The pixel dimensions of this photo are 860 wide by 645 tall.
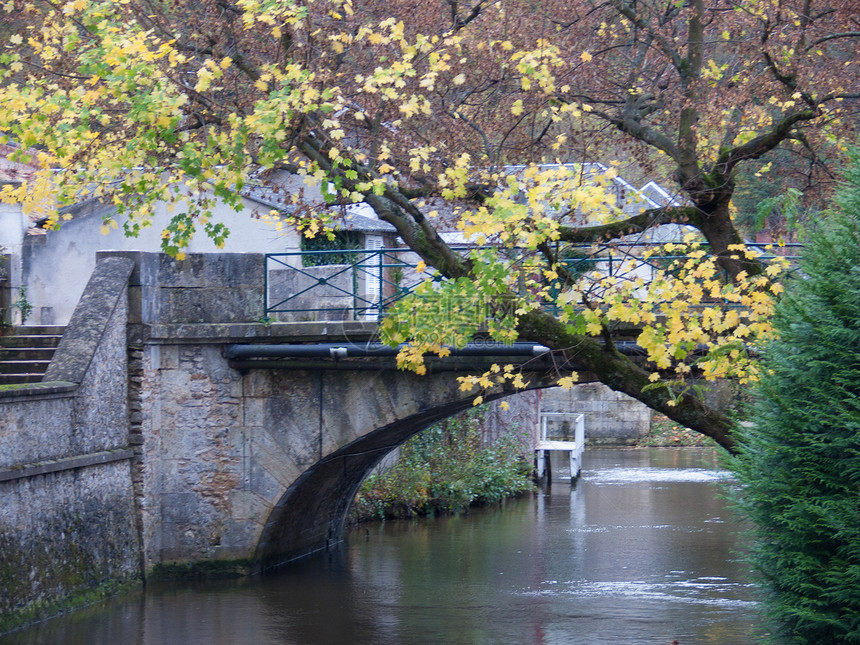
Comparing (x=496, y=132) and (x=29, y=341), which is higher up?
(x=496, y=132)

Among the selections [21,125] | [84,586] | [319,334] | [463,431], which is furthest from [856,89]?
[463,431]

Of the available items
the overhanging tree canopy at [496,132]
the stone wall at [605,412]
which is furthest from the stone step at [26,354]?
the stone wall at [605,412]

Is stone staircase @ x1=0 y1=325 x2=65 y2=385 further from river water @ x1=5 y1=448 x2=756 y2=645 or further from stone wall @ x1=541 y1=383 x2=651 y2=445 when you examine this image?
stone wall @ x1=541 y1=383 x2=651 y2=445

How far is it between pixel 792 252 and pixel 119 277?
7.28 metres

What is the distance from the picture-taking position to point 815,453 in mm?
4914

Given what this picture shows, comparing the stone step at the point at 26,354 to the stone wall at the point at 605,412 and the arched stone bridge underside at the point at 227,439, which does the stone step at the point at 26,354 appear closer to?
the arched stone bridge underside at the point at 227,439

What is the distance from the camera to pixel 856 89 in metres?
9.57

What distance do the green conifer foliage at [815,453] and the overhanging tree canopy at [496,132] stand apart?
1414 millimetres

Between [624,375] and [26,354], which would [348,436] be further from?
[624,375]

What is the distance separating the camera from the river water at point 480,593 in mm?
9828

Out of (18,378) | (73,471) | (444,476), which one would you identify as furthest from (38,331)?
(444,476)

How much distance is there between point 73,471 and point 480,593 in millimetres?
4448

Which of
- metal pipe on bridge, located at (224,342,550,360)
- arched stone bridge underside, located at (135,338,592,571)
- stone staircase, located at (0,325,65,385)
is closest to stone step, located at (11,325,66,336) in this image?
stone staircase, located at (0,325,65,385)

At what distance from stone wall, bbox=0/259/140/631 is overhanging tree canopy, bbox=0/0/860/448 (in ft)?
6.58
